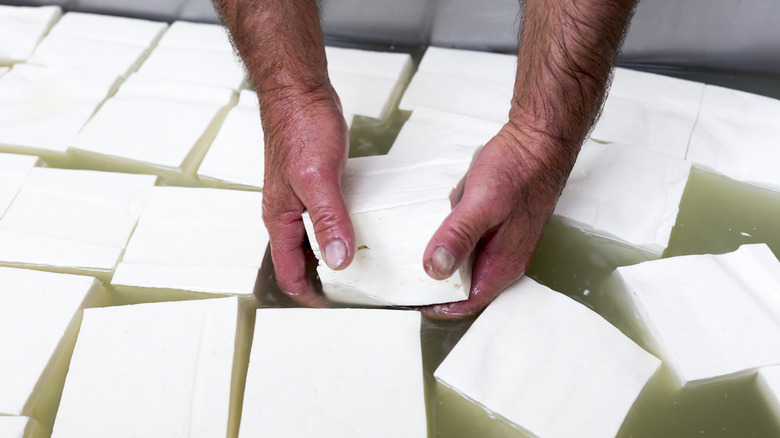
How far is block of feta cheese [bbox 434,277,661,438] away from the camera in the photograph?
1045 mm

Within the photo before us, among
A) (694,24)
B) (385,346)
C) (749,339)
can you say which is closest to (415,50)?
(694,24)

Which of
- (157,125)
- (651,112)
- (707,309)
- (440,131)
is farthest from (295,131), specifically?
(651,112)

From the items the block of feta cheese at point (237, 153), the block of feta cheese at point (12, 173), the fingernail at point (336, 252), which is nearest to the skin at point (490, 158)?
the fingernail at point (336, 252)

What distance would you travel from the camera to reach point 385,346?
113 centimetres

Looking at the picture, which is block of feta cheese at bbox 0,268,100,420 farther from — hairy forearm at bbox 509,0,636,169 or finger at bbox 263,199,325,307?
hairy forearm at bbox 509,0,636,169

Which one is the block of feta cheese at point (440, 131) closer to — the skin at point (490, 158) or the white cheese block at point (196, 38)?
the skin at point (490, 158)

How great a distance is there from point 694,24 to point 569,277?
3.30 ft

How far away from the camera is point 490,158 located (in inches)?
45.1

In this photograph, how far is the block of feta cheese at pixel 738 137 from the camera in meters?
1.48

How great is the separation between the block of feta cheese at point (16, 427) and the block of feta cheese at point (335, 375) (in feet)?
1.25

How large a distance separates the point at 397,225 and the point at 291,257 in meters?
0.27

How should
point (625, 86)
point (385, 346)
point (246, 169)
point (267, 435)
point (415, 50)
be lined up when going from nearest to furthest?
point (267, 435)
point (385, 346)
point (246, 169)
point (625, 86)
point (415, 50)

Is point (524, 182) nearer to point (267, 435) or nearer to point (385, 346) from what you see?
point (385, 346)

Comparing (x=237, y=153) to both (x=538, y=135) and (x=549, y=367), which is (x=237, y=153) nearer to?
(x=538, y=135)
